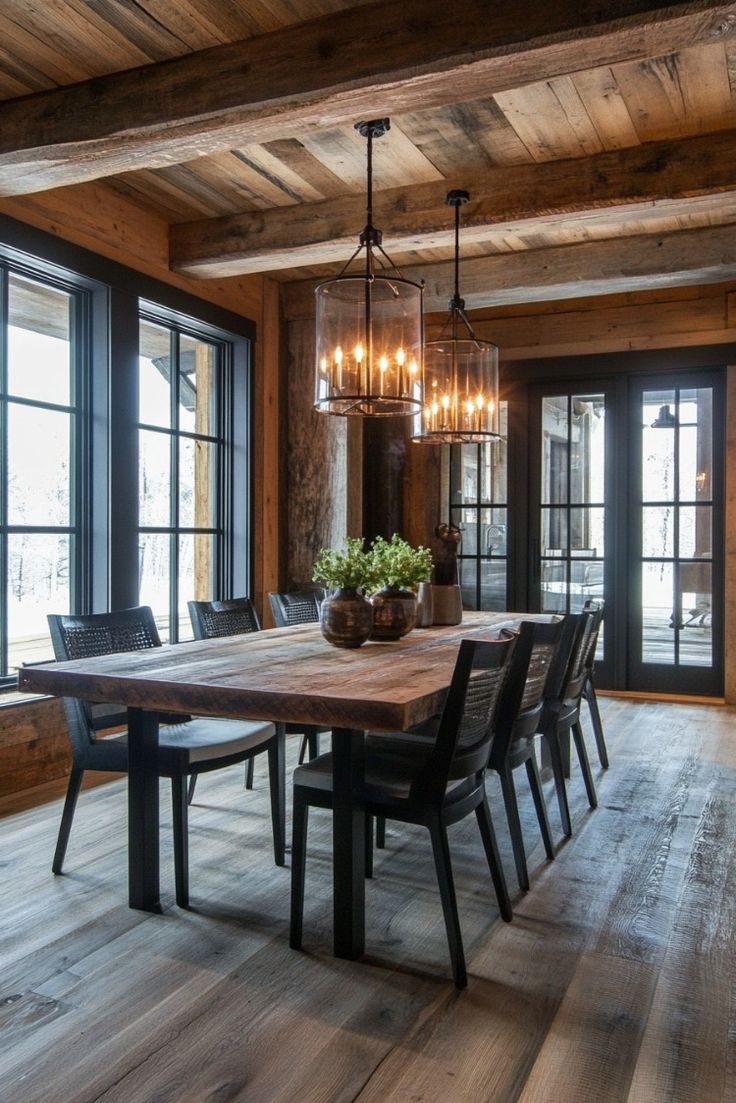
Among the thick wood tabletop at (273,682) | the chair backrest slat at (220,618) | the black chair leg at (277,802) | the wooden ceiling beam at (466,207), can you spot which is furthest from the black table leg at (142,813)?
the wooden ceiling beam at (466,207)

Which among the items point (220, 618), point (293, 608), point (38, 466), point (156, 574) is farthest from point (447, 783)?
point (156, 574)

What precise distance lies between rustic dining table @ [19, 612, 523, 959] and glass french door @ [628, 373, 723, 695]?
350 cm

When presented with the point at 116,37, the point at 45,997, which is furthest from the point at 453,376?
the point at 45,997

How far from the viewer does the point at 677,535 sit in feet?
19.1

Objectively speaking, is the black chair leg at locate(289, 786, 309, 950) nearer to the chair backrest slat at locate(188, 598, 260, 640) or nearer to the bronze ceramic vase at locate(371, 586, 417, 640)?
the bronze ceramic vase at locate(371, 586, 417, 640)

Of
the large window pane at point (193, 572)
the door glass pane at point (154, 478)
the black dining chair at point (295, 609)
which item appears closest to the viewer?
the black dining chair at point (295, 609)

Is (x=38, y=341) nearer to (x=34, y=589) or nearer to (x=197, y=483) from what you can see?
(x=34, y=589)

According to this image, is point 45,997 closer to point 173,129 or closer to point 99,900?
point 99,900

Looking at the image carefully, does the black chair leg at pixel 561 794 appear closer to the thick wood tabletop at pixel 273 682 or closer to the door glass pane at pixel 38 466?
the thick wood tabletop at pixel 273 682

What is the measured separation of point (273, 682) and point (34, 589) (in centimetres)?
210

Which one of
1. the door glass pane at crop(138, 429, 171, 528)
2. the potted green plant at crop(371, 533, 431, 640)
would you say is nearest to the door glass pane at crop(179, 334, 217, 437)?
the door glass pane at crop(138, 429, 171, 528)

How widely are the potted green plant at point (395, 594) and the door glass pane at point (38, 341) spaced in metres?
1.83

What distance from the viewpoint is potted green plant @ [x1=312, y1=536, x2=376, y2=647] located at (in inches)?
112

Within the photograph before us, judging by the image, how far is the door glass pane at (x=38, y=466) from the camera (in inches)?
146
